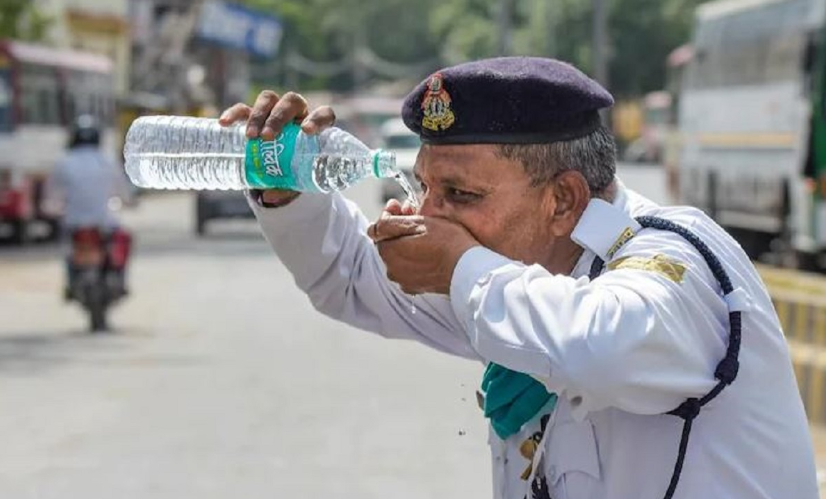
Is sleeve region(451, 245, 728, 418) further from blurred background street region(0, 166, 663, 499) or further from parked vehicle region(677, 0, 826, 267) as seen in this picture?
parked vehicle region(677, 0, 826, 267)

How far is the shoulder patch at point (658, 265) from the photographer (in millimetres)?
2514

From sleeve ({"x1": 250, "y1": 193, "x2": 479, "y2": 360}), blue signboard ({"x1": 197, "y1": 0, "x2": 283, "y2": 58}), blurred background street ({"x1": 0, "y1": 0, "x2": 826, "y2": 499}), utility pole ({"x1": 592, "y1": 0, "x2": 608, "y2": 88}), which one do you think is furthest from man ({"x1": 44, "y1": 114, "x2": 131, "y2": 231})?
blue signboard ({"x1": 197, "y1": 0, "x2": 283, "y2": 58})

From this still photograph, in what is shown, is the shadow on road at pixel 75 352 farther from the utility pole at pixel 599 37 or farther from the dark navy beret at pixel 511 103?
the utility pole at pixel 599 37

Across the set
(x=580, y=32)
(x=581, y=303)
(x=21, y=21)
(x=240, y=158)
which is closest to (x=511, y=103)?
(x=581, y=303)

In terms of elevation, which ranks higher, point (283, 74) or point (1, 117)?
point (1, 117)

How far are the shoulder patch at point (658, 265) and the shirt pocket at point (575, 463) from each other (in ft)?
0.77

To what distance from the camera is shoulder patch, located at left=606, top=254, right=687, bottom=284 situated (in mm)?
2514

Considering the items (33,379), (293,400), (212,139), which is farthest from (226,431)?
(212,139)

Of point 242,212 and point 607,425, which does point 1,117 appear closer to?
point 242,212

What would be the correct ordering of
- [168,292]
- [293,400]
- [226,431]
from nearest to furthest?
[226,431] < [293,400] < [168,292]

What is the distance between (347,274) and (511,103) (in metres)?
0.78

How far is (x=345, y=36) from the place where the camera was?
121500 millimetres

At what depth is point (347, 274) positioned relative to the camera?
334 cm

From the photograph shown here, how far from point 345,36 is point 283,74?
16.5ft
